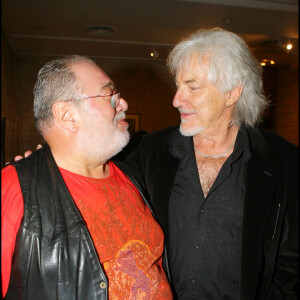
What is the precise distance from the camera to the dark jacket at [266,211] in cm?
137

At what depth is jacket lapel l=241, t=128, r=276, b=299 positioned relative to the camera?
4.45ft

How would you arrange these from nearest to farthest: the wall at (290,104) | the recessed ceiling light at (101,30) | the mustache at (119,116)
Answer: the wall at (290,104) → the mustache at (119,116) → the recessed ceiling light at (101,30)

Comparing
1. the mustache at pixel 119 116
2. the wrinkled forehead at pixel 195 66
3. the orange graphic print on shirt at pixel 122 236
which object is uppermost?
the wrinkled forehead at pixel 195 66

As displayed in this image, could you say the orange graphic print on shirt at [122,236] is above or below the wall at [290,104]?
below

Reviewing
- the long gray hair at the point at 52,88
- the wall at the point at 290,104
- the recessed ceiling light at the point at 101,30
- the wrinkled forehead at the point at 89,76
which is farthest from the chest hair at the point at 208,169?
the recessed ceiling light at the point at 101,30

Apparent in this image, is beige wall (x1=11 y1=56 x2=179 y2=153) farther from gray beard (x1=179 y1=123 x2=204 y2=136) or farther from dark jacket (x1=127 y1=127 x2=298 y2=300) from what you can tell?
dark jacket (x1=127 y1=127 x2=298 y2=300)

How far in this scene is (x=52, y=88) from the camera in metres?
1.23

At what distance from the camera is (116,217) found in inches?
46.1

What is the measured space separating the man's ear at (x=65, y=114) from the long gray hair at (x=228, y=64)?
0.66 metres

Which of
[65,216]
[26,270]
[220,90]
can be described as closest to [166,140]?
[220,90]

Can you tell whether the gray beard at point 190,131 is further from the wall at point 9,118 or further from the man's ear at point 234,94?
the wall at point 9,118

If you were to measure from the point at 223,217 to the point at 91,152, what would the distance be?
71 centimetres

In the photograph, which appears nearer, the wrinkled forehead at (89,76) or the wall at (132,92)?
the wrinkled forehead at (89,76)

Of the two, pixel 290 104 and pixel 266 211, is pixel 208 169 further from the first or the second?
pixel 290 104
